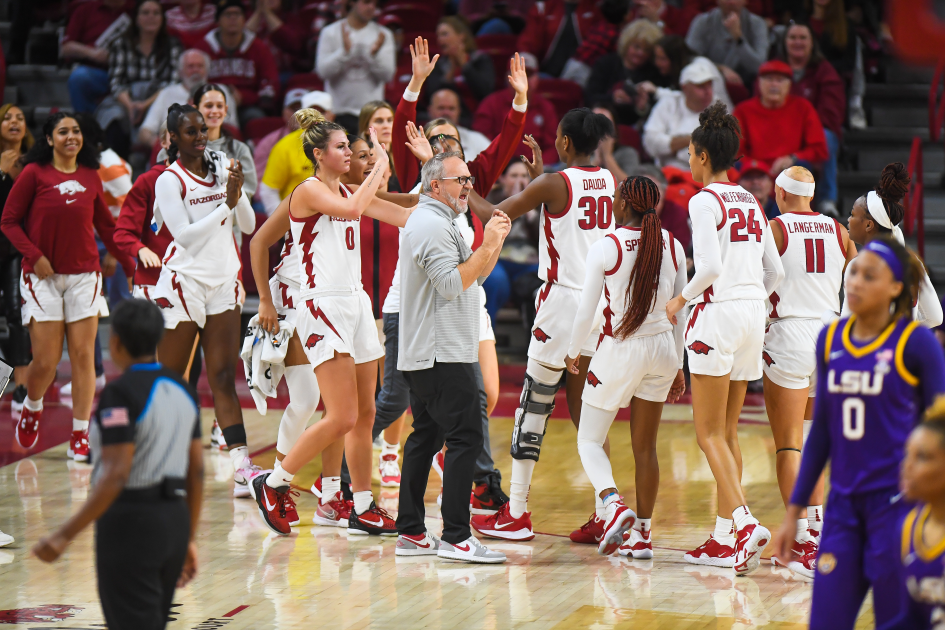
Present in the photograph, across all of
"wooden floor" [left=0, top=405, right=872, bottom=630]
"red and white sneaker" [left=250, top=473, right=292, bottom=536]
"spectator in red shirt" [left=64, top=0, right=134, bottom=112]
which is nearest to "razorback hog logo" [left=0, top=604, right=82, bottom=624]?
"wooden floor" [left=0, top=405, right=872, bottom=630]

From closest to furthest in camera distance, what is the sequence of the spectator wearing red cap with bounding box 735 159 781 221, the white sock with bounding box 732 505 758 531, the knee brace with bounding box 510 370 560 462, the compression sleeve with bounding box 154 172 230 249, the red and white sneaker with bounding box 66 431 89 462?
the white sock with bounding box 732 505 758 531, the knee brace with bounding box 510 370 560 462, the compression sleeve with bounding box 154 172 230 249, the red and white sneaker with bounding box 66 431 89 462, the spectator wearing red cap with bounding box 735 159 781 221

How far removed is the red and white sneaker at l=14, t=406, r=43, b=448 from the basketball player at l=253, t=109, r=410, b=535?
7.60 feet

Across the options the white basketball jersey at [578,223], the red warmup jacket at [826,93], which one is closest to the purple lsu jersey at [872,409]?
the white basketball jersey at [578,223]

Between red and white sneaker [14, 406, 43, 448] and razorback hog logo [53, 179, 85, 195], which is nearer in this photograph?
razorback hog logo [53, 179, 85, 195]

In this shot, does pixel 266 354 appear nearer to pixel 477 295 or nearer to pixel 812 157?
pixel 477 295

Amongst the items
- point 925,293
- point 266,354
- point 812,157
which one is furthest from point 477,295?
point 812,157

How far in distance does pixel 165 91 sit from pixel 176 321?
18.0 ft

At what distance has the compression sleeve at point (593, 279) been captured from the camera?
5434mm

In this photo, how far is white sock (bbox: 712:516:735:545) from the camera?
17.9 ft

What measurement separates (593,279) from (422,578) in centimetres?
156

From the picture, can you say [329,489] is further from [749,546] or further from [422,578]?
[749,546]

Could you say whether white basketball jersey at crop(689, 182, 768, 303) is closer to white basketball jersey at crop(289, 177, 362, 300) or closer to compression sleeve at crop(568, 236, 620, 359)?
compression sleeve at crop(568, 236, 620, 359)

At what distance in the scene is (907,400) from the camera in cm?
352

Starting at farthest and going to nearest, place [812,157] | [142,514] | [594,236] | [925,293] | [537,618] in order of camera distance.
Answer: [812,157], [594,236], [925,293], [537,618], [142,514]
